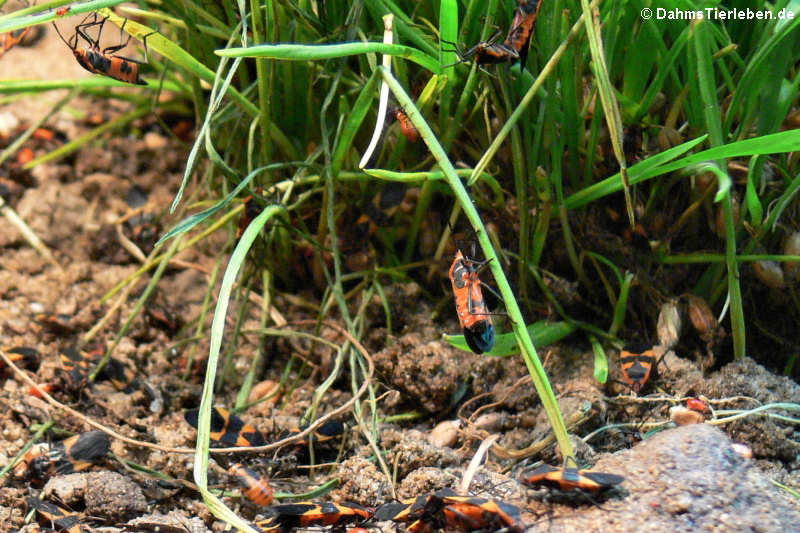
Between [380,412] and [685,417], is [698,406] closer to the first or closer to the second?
[685,417]

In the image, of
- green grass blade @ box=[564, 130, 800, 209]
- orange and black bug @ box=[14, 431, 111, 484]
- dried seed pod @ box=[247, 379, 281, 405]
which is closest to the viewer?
green grass blade @ box=[564, 130, 800, 209]

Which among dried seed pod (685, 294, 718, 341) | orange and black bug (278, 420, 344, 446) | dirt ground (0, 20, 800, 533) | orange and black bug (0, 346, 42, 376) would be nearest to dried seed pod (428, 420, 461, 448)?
dirt ground (0, 20, 800, 533)

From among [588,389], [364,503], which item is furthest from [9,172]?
[588,389]

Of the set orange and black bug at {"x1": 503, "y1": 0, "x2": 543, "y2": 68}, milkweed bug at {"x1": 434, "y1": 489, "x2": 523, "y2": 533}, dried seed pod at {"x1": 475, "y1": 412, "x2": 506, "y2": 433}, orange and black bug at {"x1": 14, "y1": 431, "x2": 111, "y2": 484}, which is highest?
orange and black bug at {"x1": 503, "y1": 0, "x2": 543, "y2": 68}

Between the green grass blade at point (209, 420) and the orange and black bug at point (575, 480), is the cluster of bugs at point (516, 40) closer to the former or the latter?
the green grass blade at point (209, 420)

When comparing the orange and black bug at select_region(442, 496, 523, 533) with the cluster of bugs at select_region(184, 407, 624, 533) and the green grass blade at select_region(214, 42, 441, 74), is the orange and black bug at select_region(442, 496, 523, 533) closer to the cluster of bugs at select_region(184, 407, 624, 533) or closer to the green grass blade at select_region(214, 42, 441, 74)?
the cluster of bugs at select_region(184, 407, 624, 533)
